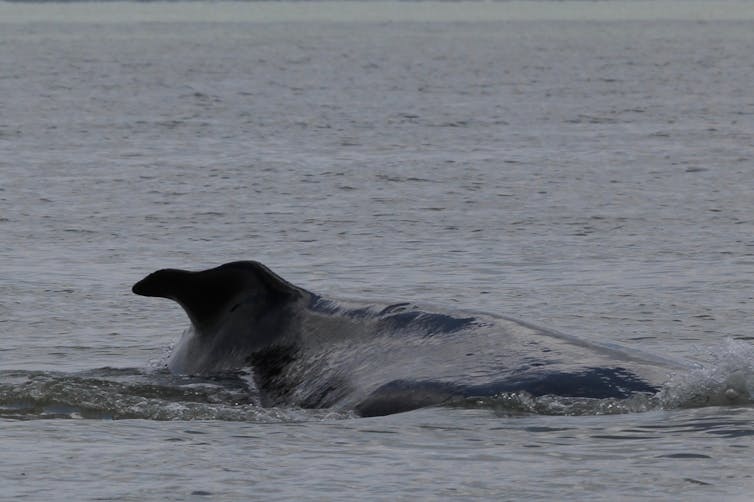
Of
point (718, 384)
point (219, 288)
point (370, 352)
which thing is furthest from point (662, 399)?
point (219, 288)

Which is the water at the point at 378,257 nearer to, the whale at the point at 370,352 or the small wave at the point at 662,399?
the small wave at the point at 662,399

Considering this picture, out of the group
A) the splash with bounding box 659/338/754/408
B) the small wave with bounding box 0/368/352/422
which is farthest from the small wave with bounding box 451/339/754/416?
the small wave with bounding box 0/368/352/422

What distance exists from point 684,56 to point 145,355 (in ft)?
205

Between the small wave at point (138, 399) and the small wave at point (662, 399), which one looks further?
the small wave at point (138, 399)

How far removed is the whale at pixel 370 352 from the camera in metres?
9.20

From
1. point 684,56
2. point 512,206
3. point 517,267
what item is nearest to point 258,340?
point 517,267

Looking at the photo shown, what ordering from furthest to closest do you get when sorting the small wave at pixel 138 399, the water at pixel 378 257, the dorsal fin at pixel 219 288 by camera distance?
the dorsal fin at pixel 219 288 < the small wave at pixel 138 399 < the water at pixel 378 257

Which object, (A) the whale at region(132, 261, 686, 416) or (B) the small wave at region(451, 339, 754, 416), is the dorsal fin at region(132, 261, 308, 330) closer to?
(A) the whale at region(132, 261, 686, 416)

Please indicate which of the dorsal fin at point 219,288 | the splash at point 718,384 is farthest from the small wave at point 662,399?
the dorsal fin at point 219,288

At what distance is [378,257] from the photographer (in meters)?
17.7

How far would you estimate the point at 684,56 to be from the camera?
241ft

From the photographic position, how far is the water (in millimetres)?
8719

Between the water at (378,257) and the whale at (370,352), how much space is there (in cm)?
12

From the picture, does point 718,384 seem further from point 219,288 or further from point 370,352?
point 219,288
